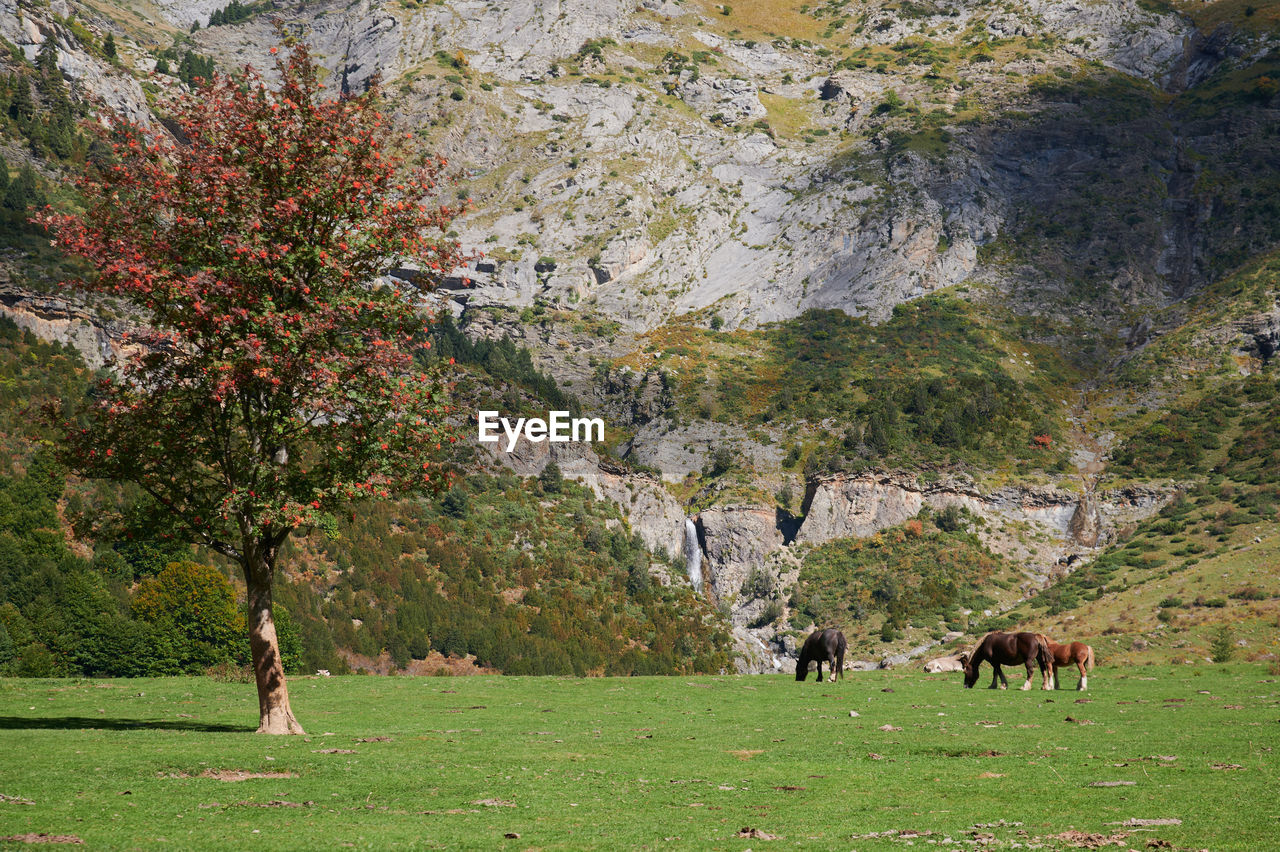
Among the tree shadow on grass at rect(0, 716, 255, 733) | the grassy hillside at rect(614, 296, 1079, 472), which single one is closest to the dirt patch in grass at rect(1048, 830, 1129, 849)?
the tree shadow on grass at rect(0, 716, 255, 733)

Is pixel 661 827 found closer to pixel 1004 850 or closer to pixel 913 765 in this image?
pixel 1004 850

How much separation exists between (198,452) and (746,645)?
4591 inches

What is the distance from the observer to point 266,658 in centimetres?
2300

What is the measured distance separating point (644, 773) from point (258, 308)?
45.0 ft

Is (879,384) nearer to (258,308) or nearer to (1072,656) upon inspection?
(1072,656)

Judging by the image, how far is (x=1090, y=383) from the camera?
543ft

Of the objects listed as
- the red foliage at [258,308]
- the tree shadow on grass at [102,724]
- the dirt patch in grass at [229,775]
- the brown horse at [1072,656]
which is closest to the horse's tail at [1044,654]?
the brown horse at [1072,656]

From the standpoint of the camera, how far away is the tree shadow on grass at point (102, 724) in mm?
22344

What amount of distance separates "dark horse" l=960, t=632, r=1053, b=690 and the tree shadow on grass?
26.3m

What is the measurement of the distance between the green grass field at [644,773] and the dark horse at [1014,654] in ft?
14.9

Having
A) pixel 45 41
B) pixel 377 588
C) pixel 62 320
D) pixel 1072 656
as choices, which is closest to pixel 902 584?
pixel 377 588

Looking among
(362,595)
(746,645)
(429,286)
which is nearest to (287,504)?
(429,286)

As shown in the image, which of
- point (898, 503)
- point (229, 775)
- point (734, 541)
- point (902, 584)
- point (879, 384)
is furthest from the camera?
point (879, 384)

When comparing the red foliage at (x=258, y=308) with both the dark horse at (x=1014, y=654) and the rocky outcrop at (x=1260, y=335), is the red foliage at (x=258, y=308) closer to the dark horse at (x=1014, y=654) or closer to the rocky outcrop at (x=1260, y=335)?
the dark horse at (x=1014, y=654)
